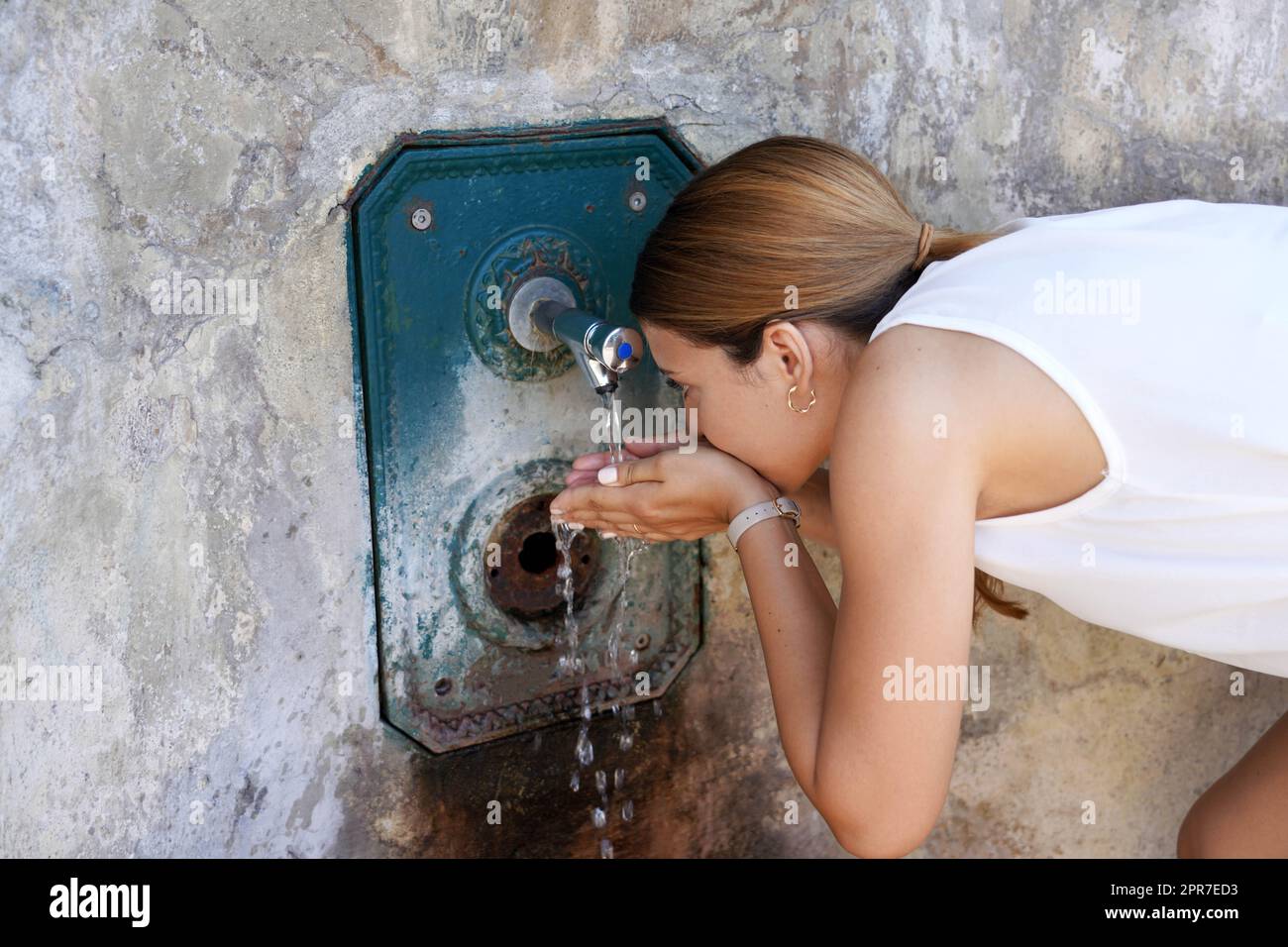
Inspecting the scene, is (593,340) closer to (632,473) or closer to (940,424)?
(632,473)

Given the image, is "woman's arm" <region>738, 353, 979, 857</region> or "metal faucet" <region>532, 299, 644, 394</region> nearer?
"woman's arm" <region>738, 353, 979, 857</region>

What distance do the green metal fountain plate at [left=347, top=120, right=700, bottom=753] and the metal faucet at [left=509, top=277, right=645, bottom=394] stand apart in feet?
0.06

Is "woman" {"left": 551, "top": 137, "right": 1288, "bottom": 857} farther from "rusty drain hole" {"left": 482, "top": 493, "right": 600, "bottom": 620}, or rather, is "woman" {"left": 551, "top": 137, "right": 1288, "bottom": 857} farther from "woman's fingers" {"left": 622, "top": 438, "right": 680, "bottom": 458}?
"rusty drain hole" {"left": 482, "top": 493, "right": 600, "bottom": 620}

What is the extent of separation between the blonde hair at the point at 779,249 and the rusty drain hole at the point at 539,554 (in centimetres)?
45

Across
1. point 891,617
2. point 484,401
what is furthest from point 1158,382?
point 484,401

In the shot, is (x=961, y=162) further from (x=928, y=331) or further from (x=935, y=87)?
(x=928, y=331)

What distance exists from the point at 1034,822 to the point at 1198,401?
101 centimetres

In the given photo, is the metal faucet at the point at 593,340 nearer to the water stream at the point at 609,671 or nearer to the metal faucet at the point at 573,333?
the metal faucet at the point at 573,333

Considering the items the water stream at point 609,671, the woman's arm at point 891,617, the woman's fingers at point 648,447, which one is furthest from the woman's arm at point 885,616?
the water stream at point 609,671

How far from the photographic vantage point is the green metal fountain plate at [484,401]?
1.48 metres

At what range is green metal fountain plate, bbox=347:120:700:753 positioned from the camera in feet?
4.85

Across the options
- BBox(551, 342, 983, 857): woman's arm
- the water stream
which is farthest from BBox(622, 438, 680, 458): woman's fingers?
BBox(551, 342, 983, 857): woman's arm

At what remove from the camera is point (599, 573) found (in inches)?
67.6
